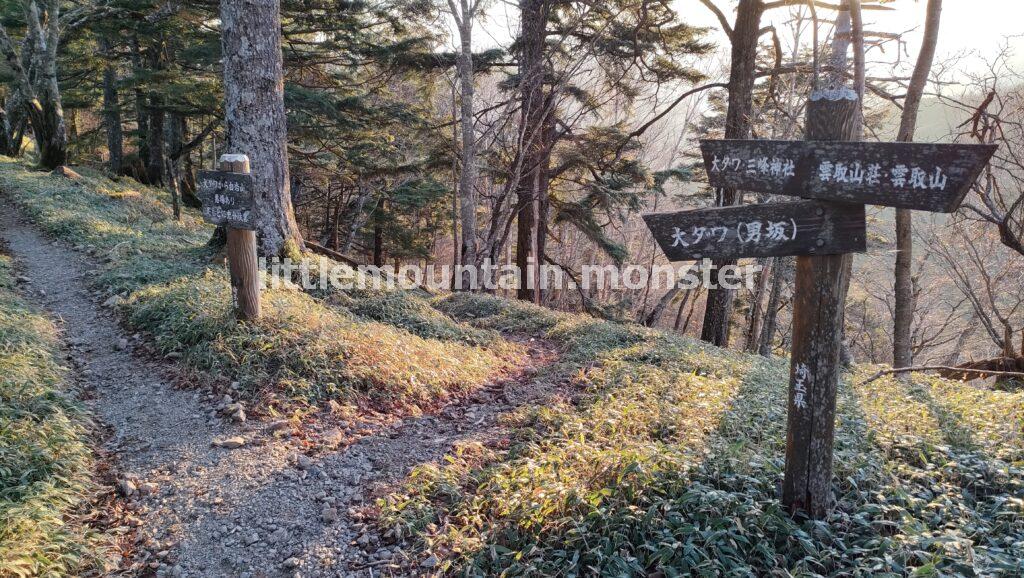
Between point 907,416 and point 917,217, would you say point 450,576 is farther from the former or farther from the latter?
point 917,217

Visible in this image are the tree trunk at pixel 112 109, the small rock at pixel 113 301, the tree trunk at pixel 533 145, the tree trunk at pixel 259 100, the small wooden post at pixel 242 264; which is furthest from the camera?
the tree trunk at pixel 112 109

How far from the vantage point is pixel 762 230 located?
2748 millimetres

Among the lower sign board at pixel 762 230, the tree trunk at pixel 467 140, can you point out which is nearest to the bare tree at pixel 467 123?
the tree trunk at pixel 467 140

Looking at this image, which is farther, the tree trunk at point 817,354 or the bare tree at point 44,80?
the bare tree at point 44,80

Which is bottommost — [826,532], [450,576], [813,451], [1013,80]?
[450,576]

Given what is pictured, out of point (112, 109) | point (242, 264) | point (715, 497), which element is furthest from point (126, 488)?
point (112, 109)

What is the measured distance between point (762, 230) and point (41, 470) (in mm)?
4566

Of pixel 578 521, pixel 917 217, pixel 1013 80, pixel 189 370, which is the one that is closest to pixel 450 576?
pixel 578 521

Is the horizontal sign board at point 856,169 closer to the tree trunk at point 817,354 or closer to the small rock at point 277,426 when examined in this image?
the tree trunk at point 817,354

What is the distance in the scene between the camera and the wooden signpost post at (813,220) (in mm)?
2455

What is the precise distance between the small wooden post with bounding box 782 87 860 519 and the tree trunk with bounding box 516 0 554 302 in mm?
9937

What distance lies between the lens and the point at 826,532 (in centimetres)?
279

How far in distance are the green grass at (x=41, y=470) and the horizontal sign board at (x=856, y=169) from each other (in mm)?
4069

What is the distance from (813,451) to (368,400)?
386 cm
